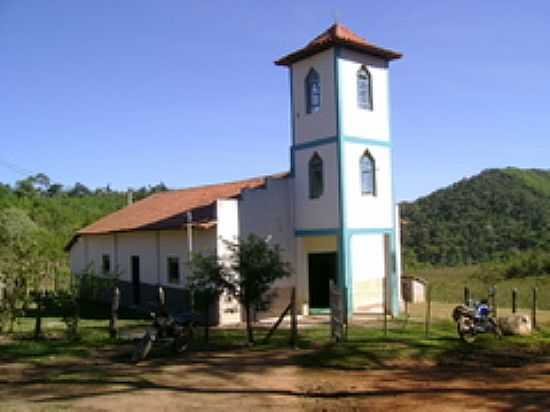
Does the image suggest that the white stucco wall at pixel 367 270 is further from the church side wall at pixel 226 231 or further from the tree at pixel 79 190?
the tree at pixel 79 190

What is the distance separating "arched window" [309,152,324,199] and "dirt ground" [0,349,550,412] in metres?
7.86

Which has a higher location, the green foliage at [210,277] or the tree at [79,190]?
the tree at [79,190]

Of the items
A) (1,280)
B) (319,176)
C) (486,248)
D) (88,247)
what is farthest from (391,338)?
(486,248)

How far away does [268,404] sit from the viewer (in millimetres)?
8852

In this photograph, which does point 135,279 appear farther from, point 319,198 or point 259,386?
point 259,386

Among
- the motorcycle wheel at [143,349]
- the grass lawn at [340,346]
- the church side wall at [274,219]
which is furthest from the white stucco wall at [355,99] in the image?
the motorcycle wheel at [143,349]

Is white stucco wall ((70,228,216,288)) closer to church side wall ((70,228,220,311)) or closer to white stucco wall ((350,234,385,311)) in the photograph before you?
church side wall ((70,228,220,311))

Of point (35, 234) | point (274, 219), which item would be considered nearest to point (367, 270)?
point (274, 219)

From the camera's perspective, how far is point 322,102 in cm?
1912

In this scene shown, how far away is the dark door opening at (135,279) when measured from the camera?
23328 mm

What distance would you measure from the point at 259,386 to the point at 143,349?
148 inches

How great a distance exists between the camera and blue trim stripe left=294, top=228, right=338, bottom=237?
18750mm

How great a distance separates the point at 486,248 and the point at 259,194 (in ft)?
118

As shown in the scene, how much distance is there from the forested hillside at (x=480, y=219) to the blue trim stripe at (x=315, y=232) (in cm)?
2723
